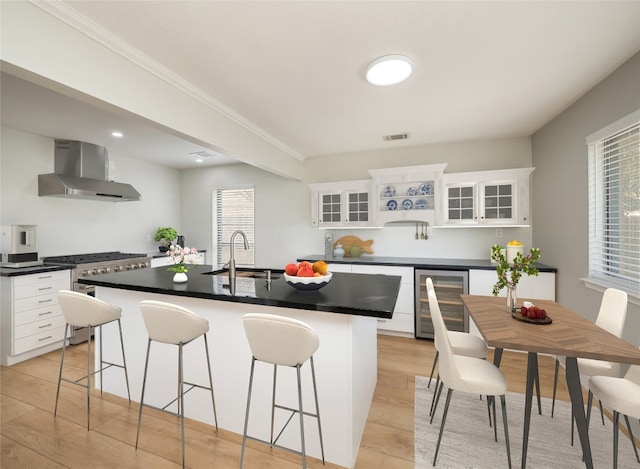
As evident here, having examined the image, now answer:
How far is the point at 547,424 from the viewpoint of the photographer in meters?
2.09

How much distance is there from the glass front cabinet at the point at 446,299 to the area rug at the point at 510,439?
122 cm

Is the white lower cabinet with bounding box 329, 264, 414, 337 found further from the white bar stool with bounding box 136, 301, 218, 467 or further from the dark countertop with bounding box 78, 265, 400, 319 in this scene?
the white bar stool with bounding box 136, 301, 218, 467

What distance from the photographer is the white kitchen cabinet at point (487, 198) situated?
3.53 m

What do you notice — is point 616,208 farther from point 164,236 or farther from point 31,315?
point 164,236

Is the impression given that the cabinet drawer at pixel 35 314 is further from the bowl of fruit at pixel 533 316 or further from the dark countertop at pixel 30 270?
A: the bowl of fruit at pixel 533 316

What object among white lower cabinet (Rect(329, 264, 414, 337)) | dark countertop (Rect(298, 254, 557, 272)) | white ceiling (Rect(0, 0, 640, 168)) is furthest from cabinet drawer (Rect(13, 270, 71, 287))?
white lower cabinet (Rect(329, 264, 414, 337))

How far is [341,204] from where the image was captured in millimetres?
4340

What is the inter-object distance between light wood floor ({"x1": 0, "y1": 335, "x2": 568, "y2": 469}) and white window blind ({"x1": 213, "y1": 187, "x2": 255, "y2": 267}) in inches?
117

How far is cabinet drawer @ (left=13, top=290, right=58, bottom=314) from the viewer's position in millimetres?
3020

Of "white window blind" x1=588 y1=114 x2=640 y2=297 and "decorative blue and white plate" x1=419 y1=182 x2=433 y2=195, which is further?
"decorative blue and white plate" x1=419 y1=182 x2=433 y2=195

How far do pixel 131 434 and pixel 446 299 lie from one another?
333 centimetres

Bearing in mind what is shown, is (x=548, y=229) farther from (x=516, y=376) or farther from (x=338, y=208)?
(x=338, y=208)

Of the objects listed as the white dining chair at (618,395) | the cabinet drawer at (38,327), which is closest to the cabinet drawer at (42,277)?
the cabinet drawer at (38,327)

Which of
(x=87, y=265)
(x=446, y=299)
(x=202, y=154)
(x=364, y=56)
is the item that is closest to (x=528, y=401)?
(x=446, y=299)
